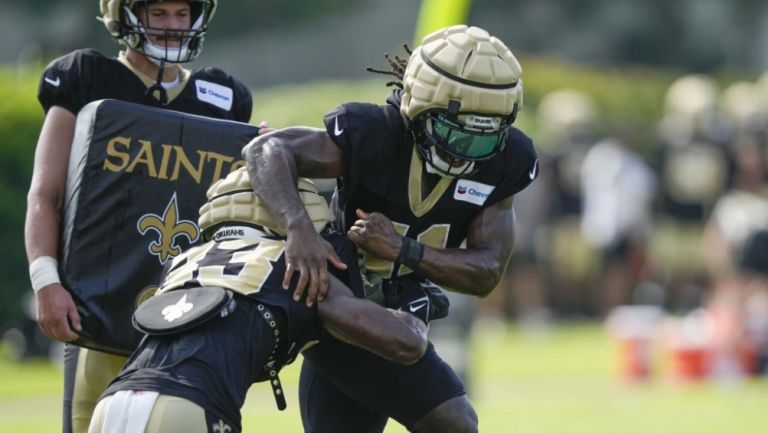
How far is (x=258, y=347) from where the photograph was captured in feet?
15.2

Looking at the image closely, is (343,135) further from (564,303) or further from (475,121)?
(564,303)

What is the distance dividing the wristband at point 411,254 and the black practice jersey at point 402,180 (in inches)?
7.6

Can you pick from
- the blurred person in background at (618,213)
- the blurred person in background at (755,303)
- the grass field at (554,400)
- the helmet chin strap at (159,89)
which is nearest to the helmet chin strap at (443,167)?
the helmet chin strap at (159,89)

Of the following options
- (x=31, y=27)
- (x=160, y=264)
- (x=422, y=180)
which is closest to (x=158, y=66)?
(x=160, y=264)

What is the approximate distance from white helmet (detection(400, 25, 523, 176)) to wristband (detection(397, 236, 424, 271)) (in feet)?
0.84

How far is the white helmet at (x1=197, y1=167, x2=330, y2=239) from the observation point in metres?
4.87

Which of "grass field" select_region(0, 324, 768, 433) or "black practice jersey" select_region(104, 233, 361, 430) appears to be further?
"grass field" select_region(0, 324, 768, 433)

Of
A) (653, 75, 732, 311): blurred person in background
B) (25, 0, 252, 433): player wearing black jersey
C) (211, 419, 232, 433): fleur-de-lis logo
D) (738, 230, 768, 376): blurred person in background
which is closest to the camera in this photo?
(211, 419, 232, 433): fleur-de-lis logo

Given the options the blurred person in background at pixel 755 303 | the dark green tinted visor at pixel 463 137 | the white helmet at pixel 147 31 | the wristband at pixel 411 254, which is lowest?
the blurred person in background at pixel 755 303

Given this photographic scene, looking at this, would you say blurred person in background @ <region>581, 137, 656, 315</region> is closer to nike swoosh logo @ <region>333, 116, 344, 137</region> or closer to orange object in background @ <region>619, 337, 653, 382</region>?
orange object in background @ <region>619, 337, 653, 382</region>

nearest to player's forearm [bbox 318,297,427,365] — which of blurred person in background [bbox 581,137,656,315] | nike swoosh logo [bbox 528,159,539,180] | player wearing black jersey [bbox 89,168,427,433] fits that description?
player wearing black jersey [bbox 89,168,427,433]

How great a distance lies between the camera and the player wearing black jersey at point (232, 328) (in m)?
4.43

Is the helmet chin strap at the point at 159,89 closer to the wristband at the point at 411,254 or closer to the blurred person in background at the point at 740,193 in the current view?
the wristband at the point at 411,254

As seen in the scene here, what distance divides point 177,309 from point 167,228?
97 centimetres
